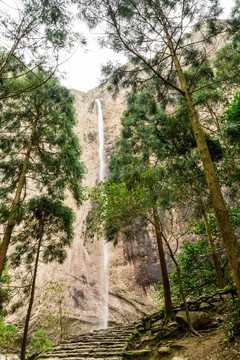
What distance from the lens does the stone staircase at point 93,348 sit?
509 cm

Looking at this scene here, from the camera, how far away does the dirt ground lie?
3385 mm

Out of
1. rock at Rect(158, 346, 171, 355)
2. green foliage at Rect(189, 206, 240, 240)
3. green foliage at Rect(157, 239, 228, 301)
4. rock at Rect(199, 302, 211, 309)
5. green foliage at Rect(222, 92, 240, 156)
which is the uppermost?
green foliage at Rect(222, 92, 240, 156)

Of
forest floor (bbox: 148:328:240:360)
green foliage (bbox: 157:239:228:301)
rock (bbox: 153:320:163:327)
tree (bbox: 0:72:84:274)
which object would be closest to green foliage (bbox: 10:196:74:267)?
tree (bbox: 0:72:84:274)

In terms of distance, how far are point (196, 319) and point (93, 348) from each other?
105 inches

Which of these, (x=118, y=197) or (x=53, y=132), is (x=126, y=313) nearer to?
(x=118, y=197)

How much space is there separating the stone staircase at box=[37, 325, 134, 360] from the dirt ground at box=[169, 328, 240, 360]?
4.24ft

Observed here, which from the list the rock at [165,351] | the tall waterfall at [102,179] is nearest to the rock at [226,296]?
the rock at [165,351]

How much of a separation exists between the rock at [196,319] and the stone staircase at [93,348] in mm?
1406

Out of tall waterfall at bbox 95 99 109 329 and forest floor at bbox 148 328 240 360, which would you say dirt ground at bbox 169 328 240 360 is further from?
tall waterfall at bbox 95 99 109 329

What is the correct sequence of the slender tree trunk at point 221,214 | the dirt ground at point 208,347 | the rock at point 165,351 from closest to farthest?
the slender tree trunk at point 221,214, the dirt ground at point 208,347, the rock at point 165,351

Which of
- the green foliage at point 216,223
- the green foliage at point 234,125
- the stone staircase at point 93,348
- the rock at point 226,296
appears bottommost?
the stone staircase at point 93,348

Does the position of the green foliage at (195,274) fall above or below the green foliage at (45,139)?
below

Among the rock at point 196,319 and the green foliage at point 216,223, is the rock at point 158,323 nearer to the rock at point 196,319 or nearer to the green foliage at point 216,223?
the rock at point 196,319

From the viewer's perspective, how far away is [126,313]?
12578 millimetres
